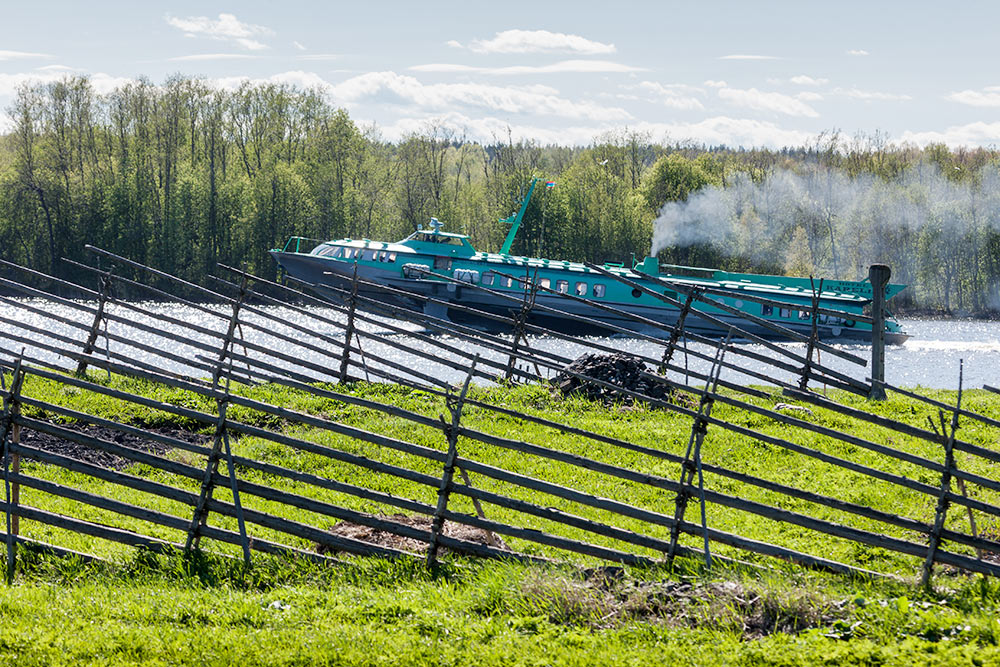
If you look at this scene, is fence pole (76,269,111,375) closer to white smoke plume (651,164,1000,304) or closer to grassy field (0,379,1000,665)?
grassy field (0,379,1000,665)

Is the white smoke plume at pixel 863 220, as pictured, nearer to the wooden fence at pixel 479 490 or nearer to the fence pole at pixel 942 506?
the wooden fence at pixel 479 490

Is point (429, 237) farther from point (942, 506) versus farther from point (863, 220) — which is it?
point (863, 220)

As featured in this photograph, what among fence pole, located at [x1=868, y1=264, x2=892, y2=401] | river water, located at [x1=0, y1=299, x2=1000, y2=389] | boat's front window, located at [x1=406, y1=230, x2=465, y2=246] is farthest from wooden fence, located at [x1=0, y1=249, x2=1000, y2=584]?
boat's front window, located at [x1=406, y1=230, x2=465, y2=246]

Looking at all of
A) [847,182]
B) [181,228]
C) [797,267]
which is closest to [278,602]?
[181,228]

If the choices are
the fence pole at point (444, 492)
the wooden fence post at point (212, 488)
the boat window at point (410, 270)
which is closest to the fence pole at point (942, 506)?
the fence pole at point (444, 492)

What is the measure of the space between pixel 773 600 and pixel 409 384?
29.5 ft

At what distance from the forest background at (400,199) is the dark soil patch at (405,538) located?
47.5 metres

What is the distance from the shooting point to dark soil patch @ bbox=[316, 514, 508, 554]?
6.95 m

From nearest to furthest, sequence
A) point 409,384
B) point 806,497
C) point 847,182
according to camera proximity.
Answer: point 806,497 → point 409,384 → point 847,182

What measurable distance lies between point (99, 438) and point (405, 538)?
189 inches

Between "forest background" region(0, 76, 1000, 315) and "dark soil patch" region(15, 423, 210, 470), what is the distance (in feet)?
147

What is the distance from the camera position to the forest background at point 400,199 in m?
57.6

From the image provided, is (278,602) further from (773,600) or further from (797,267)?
(797,267)

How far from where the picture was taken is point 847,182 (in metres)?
69.3
